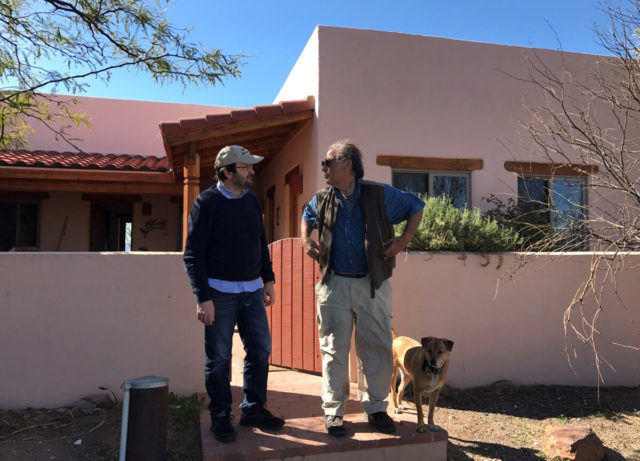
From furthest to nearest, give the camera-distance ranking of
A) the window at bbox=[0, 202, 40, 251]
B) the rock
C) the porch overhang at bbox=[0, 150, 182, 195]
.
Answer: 1. the window at bbox=[0, 202, 40, 251]
2. the porch overhang at bbox=[0, 150, 182, 195]
3. the rock

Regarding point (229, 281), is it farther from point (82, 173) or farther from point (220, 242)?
point (82, 173)

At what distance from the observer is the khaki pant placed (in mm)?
3078

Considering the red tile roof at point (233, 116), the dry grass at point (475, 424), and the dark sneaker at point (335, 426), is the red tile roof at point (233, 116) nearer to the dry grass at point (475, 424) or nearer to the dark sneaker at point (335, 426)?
the dry grass at point (475, 424)

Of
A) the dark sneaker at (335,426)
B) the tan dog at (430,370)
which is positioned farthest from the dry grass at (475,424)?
the dark sneaker at (335,426)

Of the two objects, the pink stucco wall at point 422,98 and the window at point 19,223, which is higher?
the pink stucco wall at point 422,98

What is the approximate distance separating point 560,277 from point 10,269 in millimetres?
5185

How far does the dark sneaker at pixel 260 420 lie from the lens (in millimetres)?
3122

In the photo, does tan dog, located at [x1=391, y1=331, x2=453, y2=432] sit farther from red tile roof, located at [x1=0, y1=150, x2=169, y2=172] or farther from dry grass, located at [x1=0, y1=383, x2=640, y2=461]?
red tile roof, located at [x1=0, y1=150, x2=169, y2=172]

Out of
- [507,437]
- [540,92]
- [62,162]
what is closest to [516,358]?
[507,437]

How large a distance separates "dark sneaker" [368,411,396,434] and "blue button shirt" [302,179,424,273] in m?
0.98

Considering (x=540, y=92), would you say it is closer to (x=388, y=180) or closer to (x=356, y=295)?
(x=388, y=180)

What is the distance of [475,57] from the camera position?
23.6 feet

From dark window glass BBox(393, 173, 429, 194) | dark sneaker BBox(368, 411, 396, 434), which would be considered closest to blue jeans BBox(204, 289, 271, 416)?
dark sneaker BBox(368, 411, 396, 434)

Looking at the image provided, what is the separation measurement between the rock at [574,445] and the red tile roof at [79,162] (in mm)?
7607
